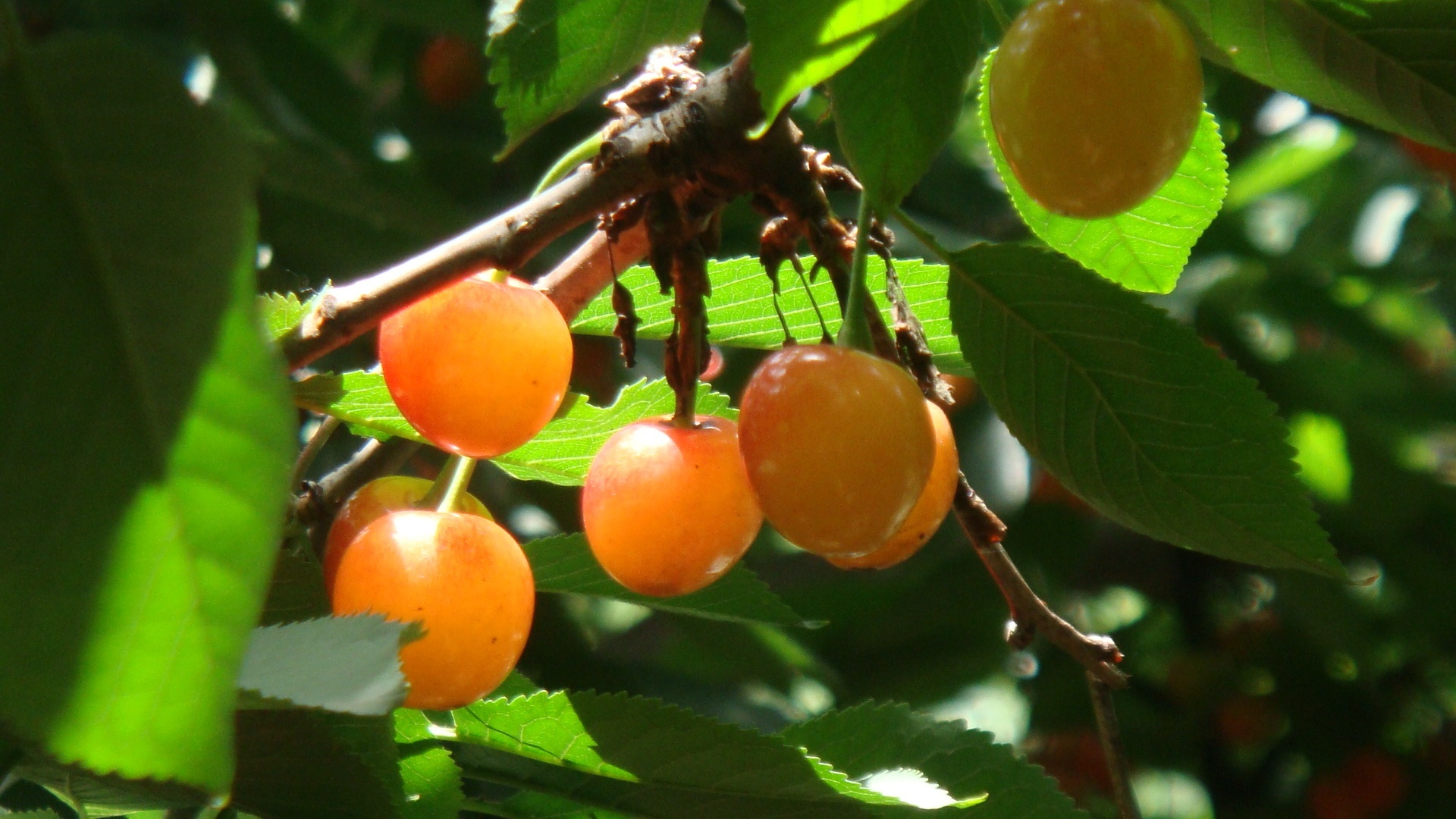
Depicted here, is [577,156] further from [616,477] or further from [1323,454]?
[1323,454]

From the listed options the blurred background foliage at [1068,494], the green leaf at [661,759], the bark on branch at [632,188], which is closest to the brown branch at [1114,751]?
the green leaf at [661,759]

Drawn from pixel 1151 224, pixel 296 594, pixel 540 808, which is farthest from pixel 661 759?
pixel 1151 224

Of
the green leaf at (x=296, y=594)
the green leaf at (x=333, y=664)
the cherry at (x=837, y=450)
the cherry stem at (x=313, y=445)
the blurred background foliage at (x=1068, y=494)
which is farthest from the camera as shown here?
the blurred background foliage at (x=1068, y=494)

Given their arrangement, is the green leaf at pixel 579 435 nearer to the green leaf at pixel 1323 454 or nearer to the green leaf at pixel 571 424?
the green leaf at pixel 571 424

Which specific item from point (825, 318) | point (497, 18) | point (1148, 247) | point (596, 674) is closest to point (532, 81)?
point (497, 18)

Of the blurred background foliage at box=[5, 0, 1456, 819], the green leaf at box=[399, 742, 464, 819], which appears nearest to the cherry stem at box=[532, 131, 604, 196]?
the green leaf at box=[399, 742, 464, 819]

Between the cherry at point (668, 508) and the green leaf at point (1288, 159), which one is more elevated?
the cherry at point (668, 508)

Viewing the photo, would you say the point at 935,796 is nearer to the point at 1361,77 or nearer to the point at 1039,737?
the point at 1361,77

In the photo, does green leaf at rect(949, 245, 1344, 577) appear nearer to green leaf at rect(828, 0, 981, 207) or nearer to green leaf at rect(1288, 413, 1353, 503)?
green leaf at rect(828, 0, 981, 207)
